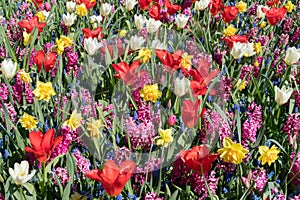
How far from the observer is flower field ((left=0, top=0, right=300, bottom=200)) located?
211 centimetres

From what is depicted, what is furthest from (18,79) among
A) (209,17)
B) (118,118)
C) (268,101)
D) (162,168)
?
(209,17)

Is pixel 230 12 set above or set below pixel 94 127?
above

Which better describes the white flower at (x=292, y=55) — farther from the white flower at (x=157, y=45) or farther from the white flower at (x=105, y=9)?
the white flower at (x=105, y=9)

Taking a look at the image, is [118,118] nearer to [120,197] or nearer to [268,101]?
[120,197]

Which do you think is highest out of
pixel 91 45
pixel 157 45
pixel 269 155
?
pixel 91 45

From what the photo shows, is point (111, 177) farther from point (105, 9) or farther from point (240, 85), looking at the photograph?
point (105, 9)

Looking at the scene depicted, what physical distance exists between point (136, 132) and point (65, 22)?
1487 millimetres

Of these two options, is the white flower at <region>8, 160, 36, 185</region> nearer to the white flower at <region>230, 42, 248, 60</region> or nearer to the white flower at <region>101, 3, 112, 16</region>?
the white flower at <region>230, 42, 248, 60</region>

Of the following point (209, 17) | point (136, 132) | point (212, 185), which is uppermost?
point (209, 17)

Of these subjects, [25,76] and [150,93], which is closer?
[150,93]

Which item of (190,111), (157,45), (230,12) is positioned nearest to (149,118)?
(190,111)

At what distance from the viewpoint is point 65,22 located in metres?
3.52

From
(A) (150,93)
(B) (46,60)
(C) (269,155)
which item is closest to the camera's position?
(C) (269,155)

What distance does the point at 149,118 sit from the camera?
251cm
